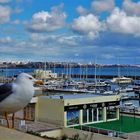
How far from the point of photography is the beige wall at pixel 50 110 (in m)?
33.3

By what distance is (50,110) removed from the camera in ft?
112

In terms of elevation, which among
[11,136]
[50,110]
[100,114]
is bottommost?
[100,114]

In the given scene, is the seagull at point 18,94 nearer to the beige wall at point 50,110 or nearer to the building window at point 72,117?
the beige wall at point 50,110

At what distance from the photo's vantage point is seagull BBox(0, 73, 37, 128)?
6734 millimetres

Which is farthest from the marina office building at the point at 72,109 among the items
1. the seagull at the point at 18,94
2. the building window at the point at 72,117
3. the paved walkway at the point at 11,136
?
the seagull at the point at 18,94

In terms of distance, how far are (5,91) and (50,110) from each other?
2716 centimetres

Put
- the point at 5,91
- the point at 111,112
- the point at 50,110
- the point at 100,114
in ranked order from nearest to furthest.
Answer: the point at 5,91 < the point at 50,110 < the point at 100,114 < the point at 111,112

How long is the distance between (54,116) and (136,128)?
6854 millimetres

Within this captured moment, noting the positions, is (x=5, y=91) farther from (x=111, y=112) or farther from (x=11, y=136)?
(x=111, y=112)

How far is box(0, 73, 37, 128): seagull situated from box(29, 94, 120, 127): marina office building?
26.0m

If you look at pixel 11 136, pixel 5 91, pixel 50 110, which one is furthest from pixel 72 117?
pixel 11 136

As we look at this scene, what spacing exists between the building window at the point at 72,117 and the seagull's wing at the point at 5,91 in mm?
27037

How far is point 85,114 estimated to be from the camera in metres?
35.6

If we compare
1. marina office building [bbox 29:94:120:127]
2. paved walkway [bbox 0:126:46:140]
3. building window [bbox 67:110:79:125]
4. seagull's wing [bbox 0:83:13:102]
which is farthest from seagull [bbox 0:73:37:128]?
building window [bbox 67:110:79:125]
